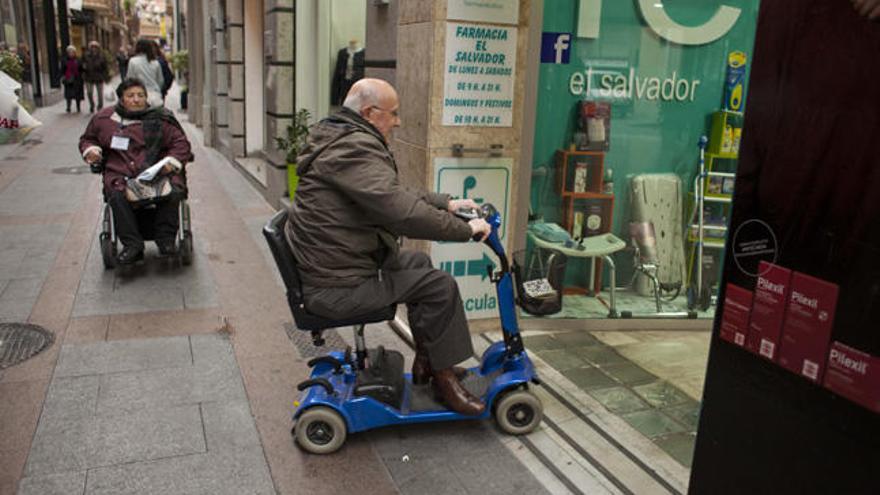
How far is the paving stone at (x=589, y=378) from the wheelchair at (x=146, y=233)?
362cm

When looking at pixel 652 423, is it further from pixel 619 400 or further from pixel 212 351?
pixel 212 351

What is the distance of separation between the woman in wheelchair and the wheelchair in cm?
7

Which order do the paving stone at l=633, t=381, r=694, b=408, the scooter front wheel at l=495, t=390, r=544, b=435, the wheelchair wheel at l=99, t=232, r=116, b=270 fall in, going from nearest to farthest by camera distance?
the scooter front wheel at l=495, t=390, r=544, b=435 < the paving stone at l=633, t=381, r=694, b=408 < the wheelchair wheel at l=99, t=232, r=116, b=270

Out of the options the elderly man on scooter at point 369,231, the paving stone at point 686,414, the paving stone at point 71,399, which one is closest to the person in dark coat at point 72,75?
the paving stone at point 71,399

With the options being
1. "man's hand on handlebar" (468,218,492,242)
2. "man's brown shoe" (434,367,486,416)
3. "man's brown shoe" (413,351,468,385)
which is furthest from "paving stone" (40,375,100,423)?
"man's hand on handlebar" (468,218,492,242)

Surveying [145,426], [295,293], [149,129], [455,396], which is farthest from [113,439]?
[149,129]

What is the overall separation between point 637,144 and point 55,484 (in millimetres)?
4330

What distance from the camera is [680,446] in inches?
143

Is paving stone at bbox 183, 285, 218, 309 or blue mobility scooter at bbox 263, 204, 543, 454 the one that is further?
paving stone at bbox 183, 285, 218, 309

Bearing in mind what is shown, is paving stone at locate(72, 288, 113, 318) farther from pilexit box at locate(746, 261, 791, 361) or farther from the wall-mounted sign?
pilexit box at locate(746, 261, 791, 361)

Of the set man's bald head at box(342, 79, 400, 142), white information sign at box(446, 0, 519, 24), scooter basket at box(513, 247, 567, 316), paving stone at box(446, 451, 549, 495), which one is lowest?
paving stone at box(446, 451, 549, 495)

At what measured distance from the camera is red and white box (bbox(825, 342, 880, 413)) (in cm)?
187

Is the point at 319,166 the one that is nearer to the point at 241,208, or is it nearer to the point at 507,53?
the point at 507,53

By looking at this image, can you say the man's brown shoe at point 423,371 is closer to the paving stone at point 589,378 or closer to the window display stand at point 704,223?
the paving stone at point 589,378
